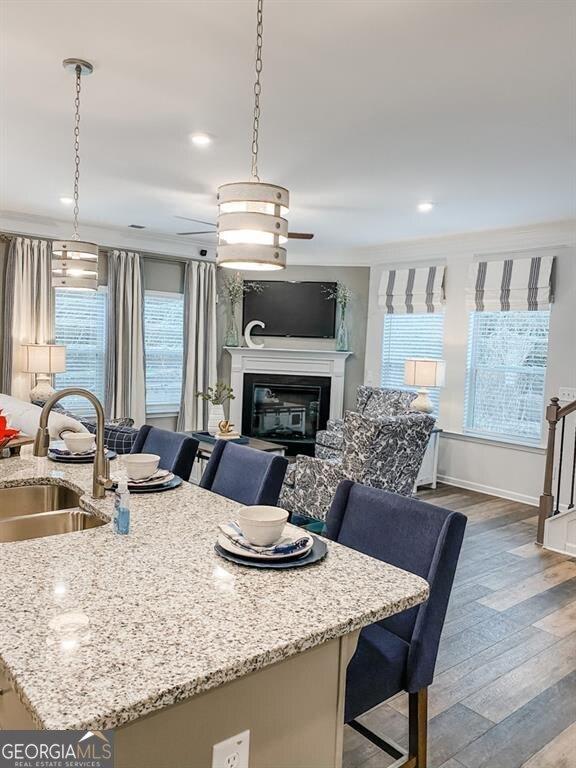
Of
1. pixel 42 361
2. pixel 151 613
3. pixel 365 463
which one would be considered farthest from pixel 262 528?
pixel 42 361

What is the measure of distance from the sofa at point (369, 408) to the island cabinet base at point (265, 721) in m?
5.14

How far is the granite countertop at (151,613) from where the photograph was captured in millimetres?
1031

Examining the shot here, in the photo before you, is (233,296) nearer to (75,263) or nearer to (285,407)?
(285,407)

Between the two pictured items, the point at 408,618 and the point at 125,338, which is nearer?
the point at 408,618

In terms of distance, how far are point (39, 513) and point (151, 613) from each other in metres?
1.17

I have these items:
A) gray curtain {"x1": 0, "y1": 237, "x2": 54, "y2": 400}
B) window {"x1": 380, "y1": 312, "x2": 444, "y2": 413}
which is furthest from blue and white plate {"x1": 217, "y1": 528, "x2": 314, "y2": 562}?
window {"x1": 380, "y1": 312, "x2": 444, "y2": 413}

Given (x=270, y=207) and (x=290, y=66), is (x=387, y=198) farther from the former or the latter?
(x=270, y=207)

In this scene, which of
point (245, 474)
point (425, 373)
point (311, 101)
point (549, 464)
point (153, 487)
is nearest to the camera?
point (153, 487)

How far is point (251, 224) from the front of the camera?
6.20 feet

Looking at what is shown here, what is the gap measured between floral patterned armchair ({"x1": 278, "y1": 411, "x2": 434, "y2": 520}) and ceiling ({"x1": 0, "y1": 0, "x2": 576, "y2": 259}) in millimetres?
1824

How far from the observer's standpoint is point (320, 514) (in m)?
4.58

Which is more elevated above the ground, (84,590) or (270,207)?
(270,207)

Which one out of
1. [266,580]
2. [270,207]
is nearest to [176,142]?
[270,207]

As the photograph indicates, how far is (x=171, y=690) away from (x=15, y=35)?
279 centimetres
